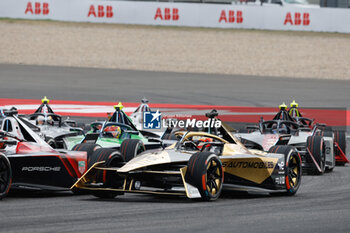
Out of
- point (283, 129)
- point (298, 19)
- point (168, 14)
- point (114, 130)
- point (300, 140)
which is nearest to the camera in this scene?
point (114, 130)

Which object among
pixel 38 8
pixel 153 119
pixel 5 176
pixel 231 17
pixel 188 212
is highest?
pixel 38 8

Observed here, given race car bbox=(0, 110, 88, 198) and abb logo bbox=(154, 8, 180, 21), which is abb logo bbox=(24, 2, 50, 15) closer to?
abb logo bbox=(154, 8, 180, 21)

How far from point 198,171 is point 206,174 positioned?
135 mm

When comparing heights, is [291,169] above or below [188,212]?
Result: above

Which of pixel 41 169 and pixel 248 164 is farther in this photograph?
pixel 248 164

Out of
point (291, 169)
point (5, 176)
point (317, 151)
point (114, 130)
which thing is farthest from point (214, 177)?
point (114, 130)

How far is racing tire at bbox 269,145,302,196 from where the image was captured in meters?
12.5

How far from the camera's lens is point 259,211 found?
10797 mm

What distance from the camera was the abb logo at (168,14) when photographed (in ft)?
156

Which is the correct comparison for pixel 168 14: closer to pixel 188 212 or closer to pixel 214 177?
pixel 214 177

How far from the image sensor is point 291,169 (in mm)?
12867

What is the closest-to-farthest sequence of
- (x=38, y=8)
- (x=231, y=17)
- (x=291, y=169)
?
(x=291, y=169) < (x=231, y=17) < (x=38, y=8)

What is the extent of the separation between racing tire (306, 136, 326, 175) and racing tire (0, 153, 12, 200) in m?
6.47

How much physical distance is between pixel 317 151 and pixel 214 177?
4.83 m
